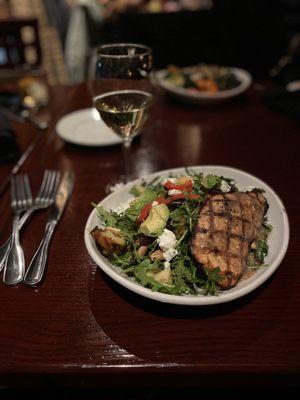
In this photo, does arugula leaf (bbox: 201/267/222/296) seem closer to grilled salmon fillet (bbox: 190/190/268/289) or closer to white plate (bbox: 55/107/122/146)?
grilled salmon fillet (bbox: 190/190/268/289)

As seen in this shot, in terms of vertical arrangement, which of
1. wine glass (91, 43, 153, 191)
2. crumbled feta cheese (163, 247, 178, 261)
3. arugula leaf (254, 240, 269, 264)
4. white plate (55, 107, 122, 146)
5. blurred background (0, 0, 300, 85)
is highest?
wine glass (91, 43, 153, 191)

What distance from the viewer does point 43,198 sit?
1.38 metres

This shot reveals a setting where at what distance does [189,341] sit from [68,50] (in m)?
5.35

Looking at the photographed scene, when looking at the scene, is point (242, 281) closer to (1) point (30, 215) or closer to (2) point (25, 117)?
(1) point (30, 215)

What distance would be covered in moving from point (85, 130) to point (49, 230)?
30.4 inches

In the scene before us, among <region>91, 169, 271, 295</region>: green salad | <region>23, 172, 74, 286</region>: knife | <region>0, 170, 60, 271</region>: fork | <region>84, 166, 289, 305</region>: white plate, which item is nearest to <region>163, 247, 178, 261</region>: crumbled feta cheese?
<region>91, 169, 271, 295</region>: green salad

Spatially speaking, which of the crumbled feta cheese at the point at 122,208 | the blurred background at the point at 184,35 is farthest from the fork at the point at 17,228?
the blurred background at the point at 184,35

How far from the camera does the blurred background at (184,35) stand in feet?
9.75

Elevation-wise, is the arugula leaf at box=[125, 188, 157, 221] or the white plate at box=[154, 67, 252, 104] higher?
the arugula leaf at box=[125, 188, 157, 221]

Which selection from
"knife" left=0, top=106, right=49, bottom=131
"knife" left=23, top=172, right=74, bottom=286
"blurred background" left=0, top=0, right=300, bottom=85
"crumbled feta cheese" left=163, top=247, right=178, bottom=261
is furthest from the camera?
"blurred background" left=0, top=0, right=300, bottom=85

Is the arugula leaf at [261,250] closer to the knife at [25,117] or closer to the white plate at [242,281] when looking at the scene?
the white plate at [242,281]

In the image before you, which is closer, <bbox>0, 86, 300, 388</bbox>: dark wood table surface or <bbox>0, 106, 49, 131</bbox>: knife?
<bbox>0, 86, 300, 388</bbox>: dark wood table surface

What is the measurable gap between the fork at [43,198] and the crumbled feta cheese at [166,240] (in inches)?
18.6

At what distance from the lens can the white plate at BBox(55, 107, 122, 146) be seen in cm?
170
